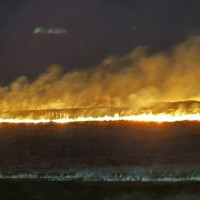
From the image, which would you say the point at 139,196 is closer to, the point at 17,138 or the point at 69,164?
the point at 69,164

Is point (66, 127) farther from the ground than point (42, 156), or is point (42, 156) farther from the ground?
point (66, 127)

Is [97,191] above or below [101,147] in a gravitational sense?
below

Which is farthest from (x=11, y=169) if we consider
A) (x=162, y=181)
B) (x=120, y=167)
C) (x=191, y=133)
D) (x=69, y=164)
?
(x=191, y=133)

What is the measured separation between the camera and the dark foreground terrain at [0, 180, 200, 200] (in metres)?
12.1

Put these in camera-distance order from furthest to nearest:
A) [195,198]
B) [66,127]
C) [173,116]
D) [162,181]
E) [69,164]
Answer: [173,116] < [66,127] < [69,164] < [162,181] < [195,198]

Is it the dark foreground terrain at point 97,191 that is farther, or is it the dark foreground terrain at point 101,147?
the dark foreground terrain at point 101,147

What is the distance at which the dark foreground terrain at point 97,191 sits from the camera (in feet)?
39.8

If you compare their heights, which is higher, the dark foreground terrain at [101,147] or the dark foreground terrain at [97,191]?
the dark foreground terrain at [101,147]

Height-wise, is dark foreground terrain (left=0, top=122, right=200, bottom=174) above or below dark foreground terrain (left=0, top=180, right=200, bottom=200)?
above

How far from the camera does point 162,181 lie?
41.5ft

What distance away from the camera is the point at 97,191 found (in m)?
12.6

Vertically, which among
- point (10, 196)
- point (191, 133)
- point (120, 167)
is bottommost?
point (10, 196)

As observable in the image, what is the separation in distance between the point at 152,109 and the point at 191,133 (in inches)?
111

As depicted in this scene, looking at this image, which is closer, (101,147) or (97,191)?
(97,191)
